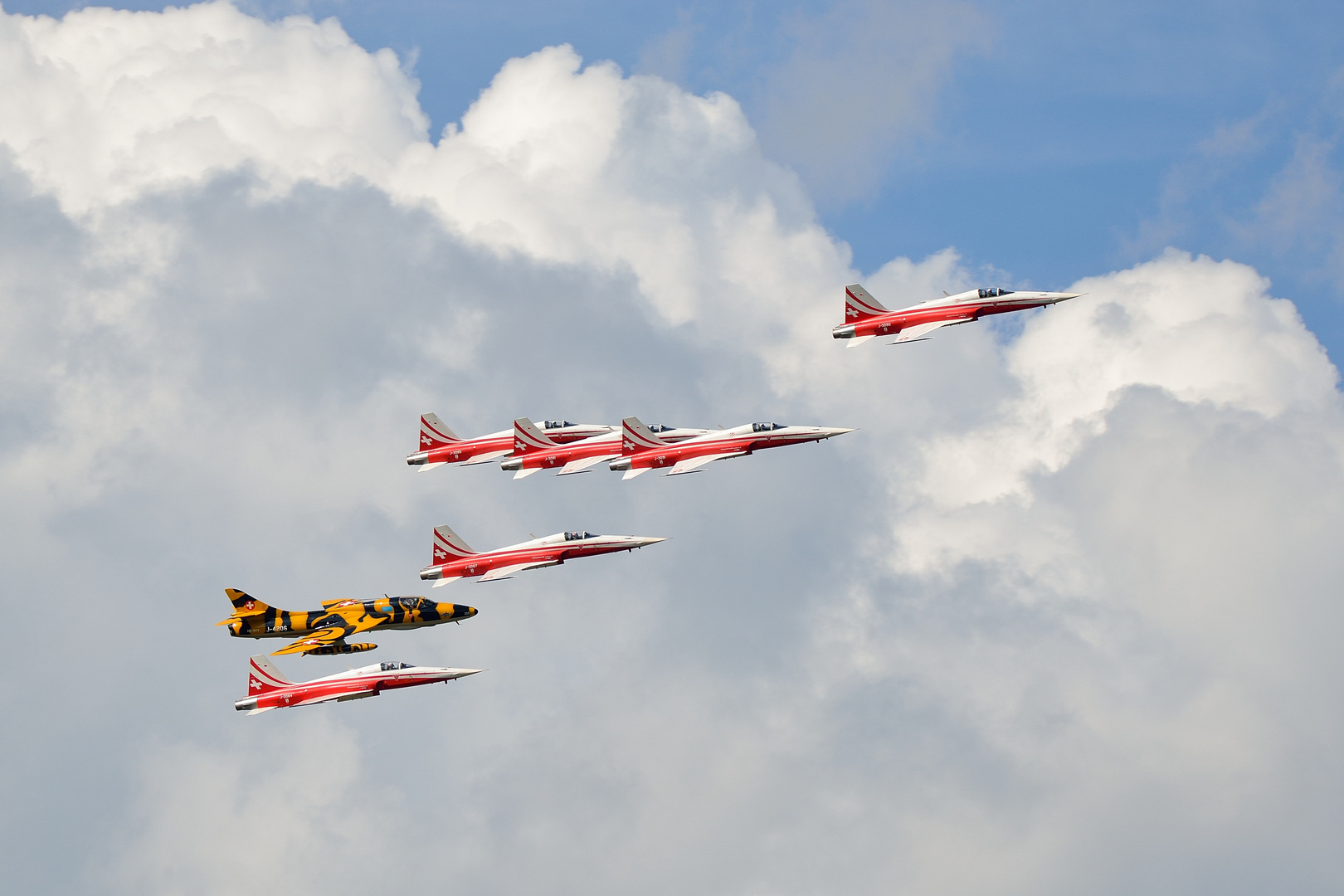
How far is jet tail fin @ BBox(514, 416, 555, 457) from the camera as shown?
193 meters

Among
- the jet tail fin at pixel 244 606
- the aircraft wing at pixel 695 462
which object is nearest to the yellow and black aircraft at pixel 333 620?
the jet tail fin at pixel 244 606

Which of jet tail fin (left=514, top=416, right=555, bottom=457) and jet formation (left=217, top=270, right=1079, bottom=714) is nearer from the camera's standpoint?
jet formation (left=217, top=270, right=1079, bottom=714)

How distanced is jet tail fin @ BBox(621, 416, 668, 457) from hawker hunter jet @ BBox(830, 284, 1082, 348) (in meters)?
22.2

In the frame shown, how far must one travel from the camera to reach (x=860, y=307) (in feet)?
613

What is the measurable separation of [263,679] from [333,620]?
9406 mm

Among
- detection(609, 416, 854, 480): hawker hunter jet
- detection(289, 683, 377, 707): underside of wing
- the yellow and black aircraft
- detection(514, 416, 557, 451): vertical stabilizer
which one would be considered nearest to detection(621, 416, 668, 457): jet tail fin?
detection(609, 416, 854, 480): hawker hunter jet

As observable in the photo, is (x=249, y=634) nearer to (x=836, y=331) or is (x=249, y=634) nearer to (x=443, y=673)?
(x=443, y=673)

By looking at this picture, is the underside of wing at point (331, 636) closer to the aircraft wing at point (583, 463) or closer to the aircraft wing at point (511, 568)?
the aircraft wing at point (511, 568)

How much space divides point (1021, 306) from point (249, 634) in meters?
87.6

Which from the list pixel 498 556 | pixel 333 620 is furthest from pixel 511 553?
pixel 333 620

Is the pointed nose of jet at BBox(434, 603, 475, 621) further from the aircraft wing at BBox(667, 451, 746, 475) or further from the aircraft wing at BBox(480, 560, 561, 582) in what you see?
the aircraft wing at BBox(667, 451, 746, 475)

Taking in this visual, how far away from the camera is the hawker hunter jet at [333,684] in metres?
172

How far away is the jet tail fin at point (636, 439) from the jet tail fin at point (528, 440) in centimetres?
1353

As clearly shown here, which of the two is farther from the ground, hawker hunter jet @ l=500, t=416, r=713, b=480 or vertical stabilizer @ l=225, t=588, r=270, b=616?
hawker hunter jet @ l=500, t=416, r=713, b=480
